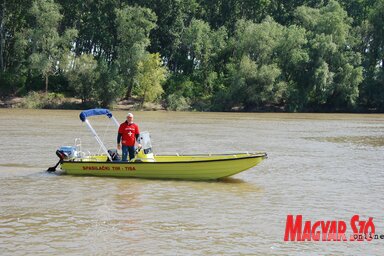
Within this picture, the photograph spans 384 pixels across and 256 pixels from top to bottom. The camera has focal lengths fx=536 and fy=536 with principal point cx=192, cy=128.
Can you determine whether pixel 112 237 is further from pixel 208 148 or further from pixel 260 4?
pixel 260 4

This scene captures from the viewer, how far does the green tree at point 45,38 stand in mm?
68438

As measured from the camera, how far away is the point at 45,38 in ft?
227

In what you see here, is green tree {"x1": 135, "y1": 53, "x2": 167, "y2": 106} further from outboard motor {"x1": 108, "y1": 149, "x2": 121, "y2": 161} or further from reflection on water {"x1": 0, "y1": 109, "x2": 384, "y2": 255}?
outboard motor {"x1": 108, "y1": 149, "x2": 121, "y2": 161}

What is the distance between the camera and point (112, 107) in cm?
7169

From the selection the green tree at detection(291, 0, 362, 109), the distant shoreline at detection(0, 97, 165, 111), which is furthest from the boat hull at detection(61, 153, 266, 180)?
the green tree at detection(291, 0, 362, 109)

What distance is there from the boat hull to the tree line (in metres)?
53.2

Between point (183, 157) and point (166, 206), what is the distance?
207 inches

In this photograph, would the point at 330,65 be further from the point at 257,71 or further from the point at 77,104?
the point at 77,104

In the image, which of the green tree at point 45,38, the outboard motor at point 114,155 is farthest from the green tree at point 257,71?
the outboard motor at point 114,155

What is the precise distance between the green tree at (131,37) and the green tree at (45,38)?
6.48 m

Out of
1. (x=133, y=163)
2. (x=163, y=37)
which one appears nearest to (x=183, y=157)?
(x=133, y=163)

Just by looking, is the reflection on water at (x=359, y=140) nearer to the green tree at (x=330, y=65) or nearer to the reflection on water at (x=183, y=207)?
the reflection on water at (x=183, y=207)

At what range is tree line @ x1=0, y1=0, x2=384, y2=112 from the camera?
233 ft

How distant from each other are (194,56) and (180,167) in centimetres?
6885
